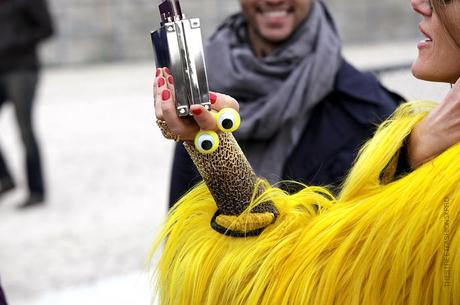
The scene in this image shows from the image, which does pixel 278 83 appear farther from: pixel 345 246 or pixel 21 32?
pixel 21 32

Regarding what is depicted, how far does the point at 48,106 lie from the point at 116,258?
485 centimetres

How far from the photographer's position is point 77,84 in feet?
34.2

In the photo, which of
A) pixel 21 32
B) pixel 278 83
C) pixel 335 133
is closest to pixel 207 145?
pixel 335 133

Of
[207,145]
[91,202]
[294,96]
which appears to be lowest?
[91,202]

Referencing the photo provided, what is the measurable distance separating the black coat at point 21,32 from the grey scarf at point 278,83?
311 centimetres

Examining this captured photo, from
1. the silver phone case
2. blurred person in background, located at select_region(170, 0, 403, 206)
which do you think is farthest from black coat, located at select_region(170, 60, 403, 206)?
the silver phone case

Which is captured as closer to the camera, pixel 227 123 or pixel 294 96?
pixel 227 123

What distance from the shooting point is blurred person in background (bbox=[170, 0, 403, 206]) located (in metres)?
2.14

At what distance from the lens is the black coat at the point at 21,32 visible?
17.0ft

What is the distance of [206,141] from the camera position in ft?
4.07

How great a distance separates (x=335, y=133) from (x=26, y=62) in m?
3.60

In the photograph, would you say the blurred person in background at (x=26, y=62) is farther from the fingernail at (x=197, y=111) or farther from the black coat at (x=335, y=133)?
the fingernail at (x=197, y=111)

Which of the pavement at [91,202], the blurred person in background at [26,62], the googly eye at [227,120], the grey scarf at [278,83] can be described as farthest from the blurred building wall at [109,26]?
the googly eye at [227,120]

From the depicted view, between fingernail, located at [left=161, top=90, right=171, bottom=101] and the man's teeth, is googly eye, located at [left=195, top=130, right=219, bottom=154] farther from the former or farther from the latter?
the man's teeth
